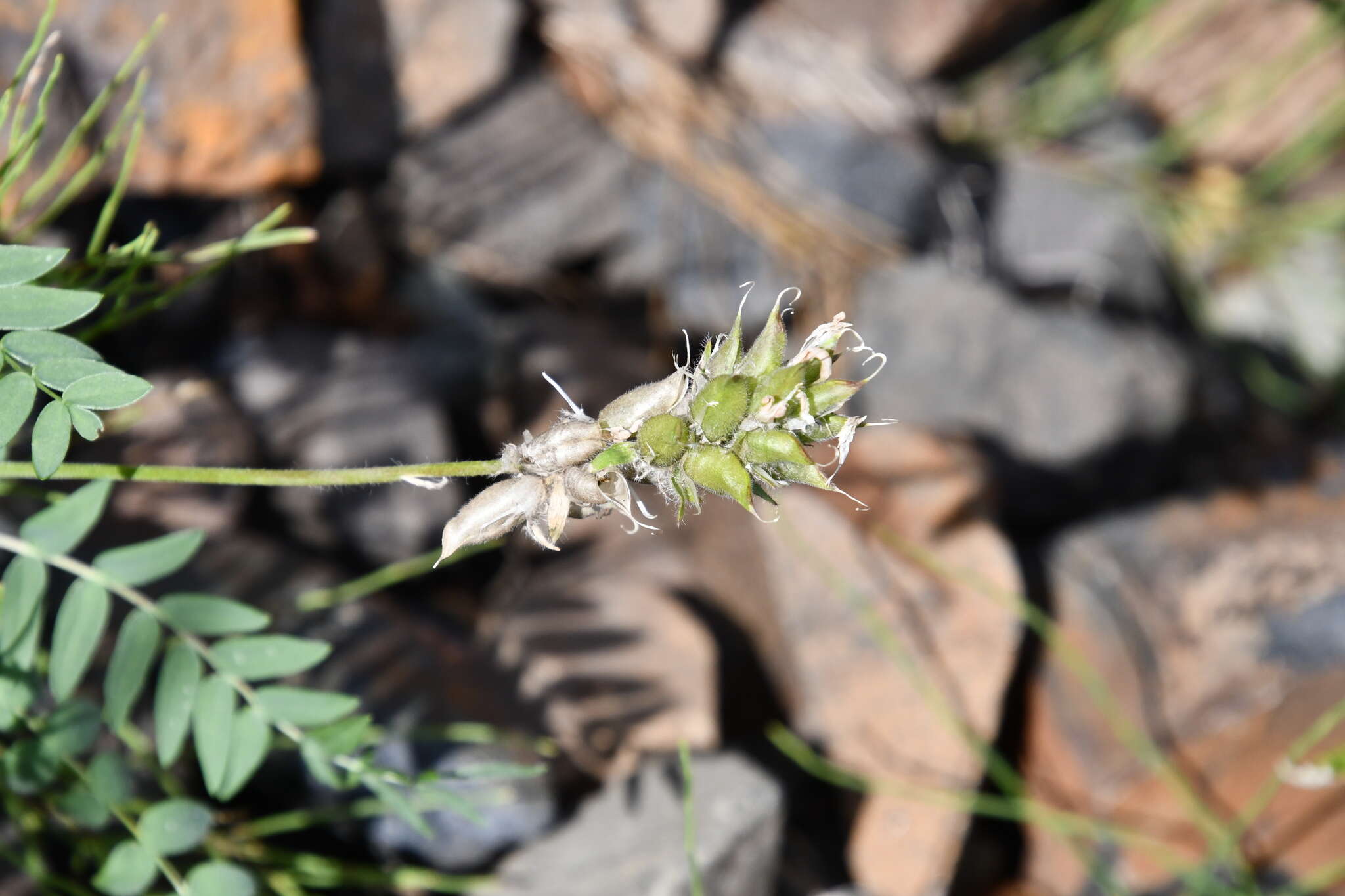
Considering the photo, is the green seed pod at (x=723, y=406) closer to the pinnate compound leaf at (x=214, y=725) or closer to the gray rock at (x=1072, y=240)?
the pinnate compound leaf at (x=214, y=725)

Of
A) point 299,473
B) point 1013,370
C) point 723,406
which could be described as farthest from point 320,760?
point 1013,370

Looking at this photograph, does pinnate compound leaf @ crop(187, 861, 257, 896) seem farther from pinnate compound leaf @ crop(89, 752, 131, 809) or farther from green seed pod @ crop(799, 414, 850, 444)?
green seed pod @ crop(799, 414, 850, 444)

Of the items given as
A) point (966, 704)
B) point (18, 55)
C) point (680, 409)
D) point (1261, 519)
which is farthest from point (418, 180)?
point (1261, 519)

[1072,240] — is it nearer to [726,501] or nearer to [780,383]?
[726,501]

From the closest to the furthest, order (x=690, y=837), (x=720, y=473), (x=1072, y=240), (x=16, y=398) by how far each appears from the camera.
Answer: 1. (x=720, y=473)
2. (x=16, y=398)
3. (x=690, y=837)
4. (x=1072, y=240)

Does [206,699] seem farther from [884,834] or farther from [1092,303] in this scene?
[1092,303]

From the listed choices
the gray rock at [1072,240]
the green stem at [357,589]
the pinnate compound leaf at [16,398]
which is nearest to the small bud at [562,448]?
the pinnate compound leaf at [16,398]
